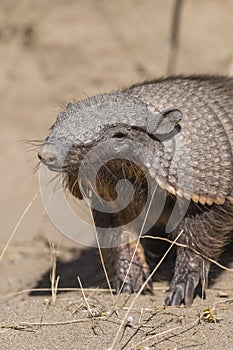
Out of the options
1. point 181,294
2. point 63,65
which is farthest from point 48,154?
point 63,65

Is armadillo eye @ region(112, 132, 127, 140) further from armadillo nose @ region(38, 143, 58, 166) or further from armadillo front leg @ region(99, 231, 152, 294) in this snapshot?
armadillo front leg @ region(99, 231, 152, 294)

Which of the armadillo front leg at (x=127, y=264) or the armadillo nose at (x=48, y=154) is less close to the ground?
the armadillo nose at (x=48, y=154)

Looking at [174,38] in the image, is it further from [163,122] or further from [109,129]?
[109,129]

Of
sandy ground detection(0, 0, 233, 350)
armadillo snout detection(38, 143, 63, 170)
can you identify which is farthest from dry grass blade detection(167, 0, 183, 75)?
armadillo snout detection(38, 143, 63, 170)

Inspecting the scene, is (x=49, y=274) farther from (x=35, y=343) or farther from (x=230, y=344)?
(x=230, y=344)

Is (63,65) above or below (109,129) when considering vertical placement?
above

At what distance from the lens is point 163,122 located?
5109mm

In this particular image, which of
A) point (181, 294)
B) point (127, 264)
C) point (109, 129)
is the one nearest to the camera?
point (109, 129)

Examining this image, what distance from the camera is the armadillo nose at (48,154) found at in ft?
15.6

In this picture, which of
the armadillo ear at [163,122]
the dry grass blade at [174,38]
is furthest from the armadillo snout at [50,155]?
the dry grass blade at [174,38]

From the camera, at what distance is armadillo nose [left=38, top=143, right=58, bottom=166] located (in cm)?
476

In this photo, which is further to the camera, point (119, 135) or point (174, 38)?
point (174, 38)

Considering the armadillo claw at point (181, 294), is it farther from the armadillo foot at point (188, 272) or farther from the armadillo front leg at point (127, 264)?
the armadillo front leg at point (127, 264)

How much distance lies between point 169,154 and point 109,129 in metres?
0.48
